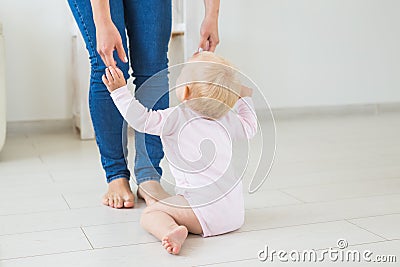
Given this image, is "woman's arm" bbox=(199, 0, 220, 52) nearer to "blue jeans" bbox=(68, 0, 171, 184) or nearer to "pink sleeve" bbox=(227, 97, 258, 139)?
"blue jeans" bbox=(68, 0, 171, 184)

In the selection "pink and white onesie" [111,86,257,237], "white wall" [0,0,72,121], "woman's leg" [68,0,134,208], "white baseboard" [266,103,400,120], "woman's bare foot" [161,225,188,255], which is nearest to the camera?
"woman's bare foot" [161,225,188,255]

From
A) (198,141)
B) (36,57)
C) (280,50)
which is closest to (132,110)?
(198,141)

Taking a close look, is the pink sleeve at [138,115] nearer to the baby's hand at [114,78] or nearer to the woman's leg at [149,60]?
the baby's hand at [114,78]

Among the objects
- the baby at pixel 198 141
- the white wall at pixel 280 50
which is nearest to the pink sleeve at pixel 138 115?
the baby at pixel 198 141

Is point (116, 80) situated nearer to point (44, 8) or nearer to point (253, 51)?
point (44, 8)

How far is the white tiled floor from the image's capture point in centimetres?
119

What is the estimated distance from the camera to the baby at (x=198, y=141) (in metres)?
1.26

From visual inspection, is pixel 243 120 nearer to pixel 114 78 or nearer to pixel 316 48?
pixel 114 78


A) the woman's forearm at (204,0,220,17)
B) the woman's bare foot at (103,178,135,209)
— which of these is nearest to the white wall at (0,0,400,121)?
the woman's forearm at (204,0,220,17)

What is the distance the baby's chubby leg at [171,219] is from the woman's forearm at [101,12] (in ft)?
1.29

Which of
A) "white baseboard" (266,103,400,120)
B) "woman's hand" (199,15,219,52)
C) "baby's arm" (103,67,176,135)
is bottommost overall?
"white baseboard" (266,103,400,120)

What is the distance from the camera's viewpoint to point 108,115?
154 centimetres

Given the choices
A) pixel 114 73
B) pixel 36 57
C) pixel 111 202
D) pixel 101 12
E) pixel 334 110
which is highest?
pixel 101 12

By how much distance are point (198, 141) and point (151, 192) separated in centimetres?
30
